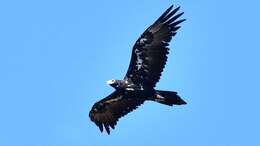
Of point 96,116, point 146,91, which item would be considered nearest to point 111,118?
point 96,116

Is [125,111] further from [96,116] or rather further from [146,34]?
[146,34]

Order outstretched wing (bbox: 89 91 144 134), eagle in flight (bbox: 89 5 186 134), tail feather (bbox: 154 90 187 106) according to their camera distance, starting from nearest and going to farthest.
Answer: tail feather (bbox: 154 90 187 106) < eagle in flight (bbox: 89 5 186 134) < outstretched wing (bbox: 89 91 144 134)

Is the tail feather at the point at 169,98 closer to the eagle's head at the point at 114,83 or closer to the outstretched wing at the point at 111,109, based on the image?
the eagle's head at the point at 114,83

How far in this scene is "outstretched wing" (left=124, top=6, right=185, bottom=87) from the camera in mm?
30688

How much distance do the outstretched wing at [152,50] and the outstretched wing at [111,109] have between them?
1.08 m

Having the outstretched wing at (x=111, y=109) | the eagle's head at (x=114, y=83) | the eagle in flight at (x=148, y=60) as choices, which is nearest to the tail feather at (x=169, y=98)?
the eagle in flight at (x=148, y=60)

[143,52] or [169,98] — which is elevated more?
[143,52]

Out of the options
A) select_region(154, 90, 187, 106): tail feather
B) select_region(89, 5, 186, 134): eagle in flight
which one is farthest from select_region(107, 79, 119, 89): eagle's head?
select_region(154, 90, 187, 106): tail feather

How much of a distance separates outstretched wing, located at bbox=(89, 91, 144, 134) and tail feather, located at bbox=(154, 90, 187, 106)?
2095 mm

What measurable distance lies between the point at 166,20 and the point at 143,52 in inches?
57.0

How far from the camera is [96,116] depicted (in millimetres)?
32719

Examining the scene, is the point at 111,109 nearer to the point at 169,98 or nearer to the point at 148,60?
the point at 148,60

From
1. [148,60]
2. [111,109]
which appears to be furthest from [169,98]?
[111,109]

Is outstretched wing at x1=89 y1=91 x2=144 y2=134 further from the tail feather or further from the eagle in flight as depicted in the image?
the tail feather
